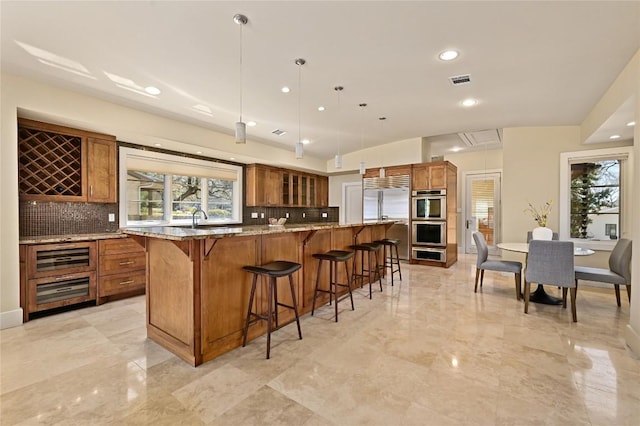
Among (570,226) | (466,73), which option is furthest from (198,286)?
(570,226)

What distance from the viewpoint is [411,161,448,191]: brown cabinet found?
5746 millimetres

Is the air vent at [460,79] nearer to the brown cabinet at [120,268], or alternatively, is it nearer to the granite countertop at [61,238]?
the granite countertop at [61,238]

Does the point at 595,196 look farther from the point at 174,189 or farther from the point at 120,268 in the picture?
the point at 120,268

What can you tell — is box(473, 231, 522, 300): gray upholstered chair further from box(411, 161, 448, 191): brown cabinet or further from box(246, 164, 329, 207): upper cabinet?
box(246, 164, 329, 207): upper cabinet

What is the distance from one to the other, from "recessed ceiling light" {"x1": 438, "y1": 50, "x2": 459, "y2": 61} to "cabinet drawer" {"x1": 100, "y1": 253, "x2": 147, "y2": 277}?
394cm

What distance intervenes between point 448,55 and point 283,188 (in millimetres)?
4439

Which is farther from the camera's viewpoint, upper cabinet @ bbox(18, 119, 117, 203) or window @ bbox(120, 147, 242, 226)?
window @ bbox(120, 147, 242, 226)

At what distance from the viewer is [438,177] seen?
19.0 feet

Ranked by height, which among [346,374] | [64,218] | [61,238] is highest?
[64,218]

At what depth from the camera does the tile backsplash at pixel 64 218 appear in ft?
11.3

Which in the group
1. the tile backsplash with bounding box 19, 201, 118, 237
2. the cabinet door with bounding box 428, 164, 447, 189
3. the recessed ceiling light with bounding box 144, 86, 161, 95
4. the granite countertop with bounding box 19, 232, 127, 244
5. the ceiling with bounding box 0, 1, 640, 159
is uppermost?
the ceiling with bounding box 0, 1, 640, 159

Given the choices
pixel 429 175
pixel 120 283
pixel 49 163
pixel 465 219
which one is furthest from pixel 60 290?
pixel 465 219

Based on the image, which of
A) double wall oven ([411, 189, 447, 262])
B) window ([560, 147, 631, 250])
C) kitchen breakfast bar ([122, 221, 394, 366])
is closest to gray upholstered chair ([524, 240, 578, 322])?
window ([560, 147, 631, 250])

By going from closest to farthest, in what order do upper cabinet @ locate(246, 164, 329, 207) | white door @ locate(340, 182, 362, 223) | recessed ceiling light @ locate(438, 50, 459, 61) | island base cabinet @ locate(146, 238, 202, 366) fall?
island base cabinet @ locate(146, 238, 202, 366)
recessed ceiling light @ locate(438, 50, 459, 61)
upper cabinet @ locate(246, 164, 329, 207)
white door @ locate(340, 182, 362, 223)
